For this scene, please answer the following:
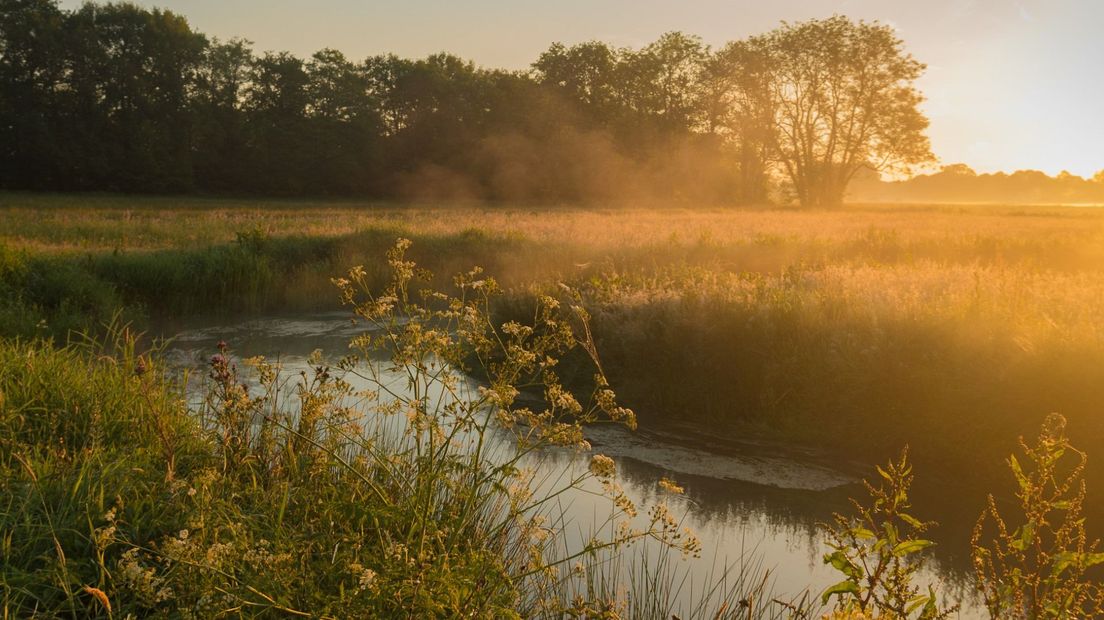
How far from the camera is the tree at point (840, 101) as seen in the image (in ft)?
149

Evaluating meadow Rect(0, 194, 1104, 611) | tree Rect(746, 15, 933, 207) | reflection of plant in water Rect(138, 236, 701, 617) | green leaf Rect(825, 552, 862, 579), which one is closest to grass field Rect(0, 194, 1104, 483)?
meadow Rect(0, 194, 1104, 611)

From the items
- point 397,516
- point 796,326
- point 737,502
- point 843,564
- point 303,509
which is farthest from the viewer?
point 796,326

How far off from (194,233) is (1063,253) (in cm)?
2078

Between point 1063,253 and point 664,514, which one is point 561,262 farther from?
point 664,514

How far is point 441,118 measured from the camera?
57.5 m

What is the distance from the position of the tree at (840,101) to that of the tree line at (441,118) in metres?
0.11

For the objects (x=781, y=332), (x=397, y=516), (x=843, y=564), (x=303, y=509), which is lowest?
(x=303, y=509)

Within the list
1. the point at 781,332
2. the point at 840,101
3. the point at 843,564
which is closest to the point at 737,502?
the point at 781,332

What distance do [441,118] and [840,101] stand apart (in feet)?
93.0

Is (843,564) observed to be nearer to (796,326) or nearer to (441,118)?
(796,326)

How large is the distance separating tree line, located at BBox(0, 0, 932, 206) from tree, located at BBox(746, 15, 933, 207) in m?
0.11

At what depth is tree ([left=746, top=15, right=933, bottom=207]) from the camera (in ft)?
149

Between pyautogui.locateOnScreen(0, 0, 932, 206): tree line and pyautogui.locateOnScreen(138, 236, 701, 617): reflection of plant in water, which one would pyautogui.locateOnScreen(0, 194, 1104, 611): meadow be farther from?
pyautogui.locateOnScreen(0, 0, 932, 206): tree line

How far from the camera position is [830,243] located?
59.7ft
